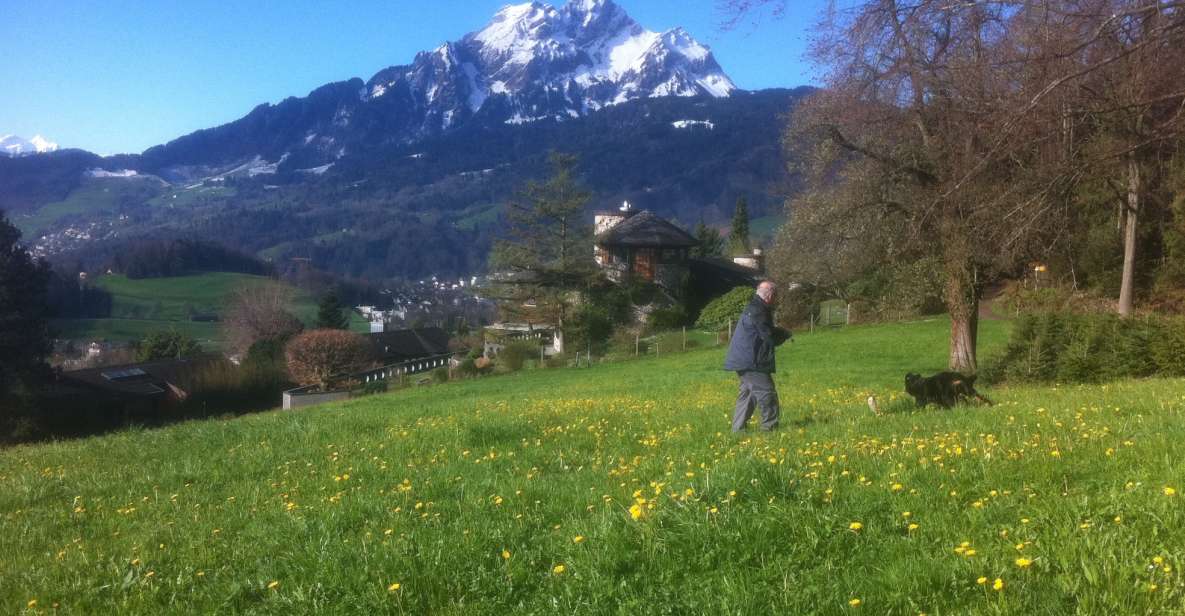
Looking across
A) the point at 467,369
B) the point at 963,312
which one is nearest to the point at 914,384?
the point at 963,312

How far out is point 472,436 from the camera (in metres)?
9.81

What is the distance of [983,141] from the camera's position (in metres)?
14.1

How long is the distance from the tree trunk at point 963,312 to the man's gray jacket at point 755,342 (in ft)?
40.9

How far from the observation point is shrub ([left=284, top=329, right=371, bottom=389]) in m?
52.9

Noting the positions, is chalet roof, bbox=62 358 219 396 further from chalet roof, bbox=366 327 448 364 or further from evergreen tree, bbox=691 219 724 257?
evergreen tree, bbox=691 219 724 257

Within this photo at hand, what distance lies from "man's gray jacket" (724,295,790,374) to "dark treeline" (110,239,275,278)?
122 meters

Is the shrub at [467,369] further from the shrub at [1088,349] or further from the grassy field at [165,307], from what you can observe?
the grassy field at [165,307]

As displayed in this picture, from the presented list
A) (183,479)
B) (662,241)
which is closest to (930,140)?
(183,479)

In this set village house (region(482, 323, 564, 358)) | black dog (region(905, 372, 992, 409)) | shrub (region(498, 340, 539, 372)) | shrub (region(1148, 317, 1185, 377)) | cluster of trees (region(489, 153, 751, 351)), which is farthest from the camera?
cluster of trees (region(489, 153, 751, 351))

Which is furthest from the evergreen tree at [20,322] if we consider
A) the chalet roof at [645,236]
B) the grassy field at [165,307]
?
the chalet roof at [645,236]

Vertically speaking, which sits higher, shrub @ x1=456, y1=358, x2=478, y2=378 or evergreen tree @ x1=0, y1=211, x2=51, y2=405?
evergreen tree @ x1=0, y1=211, x2=51, y2=405

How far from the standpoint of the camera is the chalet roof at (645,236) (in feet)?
227

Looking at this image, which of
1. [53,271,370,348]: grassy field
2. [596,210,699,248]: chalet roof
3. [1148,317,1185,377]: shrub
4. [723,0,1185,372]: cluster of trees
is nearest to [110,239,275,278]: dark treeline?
[53,271,370,348]: grassy field

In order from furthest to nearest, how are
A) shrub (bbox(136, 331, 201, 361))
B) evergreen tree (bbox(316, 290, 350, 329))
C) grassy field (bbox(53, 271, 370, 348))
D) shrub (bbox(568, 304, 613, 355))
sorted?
grassy field (bbox(53, 271, 370, 348)) < evergreen tree (bbox(316, 290, 350, 329)) < shrub (bbox(136, 331, 201, 361)) < shrub (bbox(568, 304, 613, 355))
